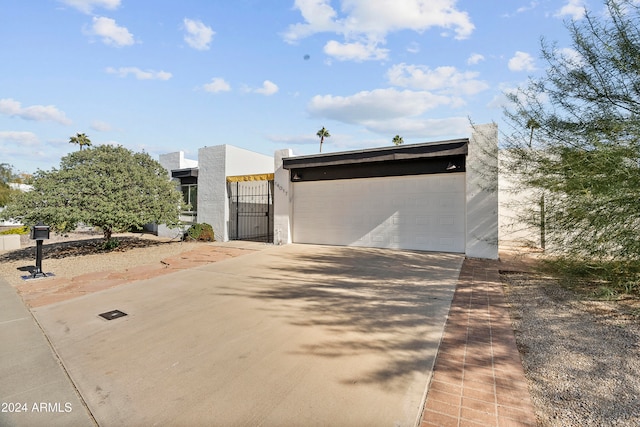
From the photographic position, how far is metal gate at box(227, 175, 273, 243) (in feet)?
44.5

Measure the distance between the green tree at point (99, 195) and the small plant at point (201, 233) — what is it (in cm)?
181

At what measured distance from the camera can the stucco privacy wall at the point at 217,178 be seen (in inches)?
512

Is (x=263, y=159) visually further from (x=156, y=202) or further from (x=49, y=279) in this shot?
(x=49, y=279)

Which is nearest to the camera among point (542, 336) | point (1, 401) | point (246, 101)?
point (1, 401)

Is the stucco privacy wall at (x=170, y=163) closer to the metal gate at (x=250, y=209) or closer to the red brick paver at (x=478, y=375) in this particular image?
the metal gate at (x=250, y=209)

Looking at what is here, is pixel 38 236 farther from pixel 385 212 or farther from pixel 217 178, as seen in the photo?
pixel 385 212

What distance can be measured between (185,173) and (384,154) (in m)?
10.3

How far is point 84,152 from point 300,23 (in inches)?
328

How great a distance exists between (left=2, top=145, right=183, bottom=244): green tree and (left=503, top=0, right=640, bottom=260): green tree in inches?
437

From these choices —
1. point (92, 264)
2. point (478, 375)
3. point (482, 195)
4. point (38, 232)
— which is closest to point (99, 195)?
point (92, 264)

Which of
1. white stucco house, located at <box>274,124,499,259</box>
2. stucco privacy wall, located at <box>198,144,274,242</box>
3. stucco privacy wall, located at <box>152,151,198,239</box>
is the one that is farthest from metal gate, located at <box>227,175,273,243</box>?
stucco privacy wall, located at <box>152,151,198,239</box>

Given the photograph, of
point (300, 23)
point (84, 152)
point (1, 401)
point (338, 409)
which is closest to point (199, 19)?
point (300, 23)

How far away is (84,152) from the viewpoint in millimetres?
9797

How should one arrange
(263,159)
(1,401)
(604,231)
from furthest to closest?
(263,159) → (604,231) → (1,401)
